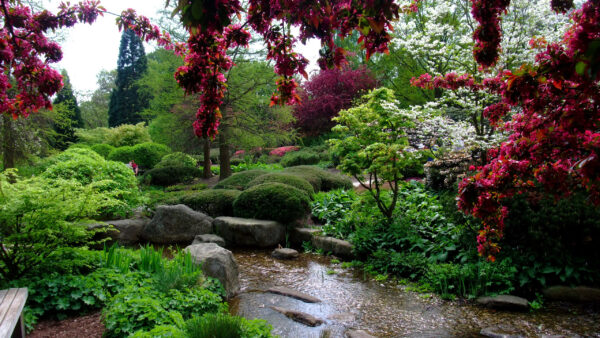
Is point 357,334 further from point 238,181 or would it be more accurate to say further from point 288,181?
point 238,181

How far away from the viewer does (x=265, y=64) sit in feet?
35.1

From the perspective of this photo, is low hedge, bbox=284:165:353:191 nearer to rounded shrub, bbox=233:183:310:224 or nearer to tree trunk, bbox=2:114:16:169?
rounded shrub, bbox=233:183:310:224

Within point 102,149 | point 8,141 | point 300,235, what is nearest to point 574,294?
point 300,235

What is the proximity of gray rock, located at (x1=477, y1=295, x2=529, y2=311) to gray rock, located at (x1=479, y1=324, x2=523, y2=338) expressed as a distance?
0.38 m

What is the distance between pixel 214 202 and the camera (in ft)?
25.5

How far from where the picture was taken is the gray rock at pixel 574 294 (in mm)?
3564

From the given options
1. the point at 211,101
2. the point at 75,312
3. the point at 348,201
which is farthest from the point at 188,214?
the point at 211,101

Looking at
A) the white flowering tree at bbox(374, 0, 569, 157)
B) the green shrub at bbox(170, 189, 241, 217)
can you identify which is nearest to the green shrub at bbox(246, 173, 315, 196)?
the green shrub at bbox(170, 189, 241, 217)

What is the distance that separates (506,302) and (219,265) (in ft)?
9.53

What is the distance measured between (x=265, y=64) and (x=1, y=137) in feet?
22.8

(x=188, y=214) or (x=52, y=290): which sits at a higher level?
(x=188, y=214)

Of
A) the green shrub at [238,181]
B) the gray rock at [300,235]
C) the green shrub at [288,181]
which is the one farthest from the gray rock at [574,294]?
the green shrub at [238,181]

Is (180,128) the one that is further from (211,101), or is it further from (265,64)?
(211,101)

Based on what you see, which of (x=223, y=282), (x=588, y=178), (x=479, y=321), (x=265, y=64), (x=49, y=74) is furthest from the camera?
(x=265, y=64)
